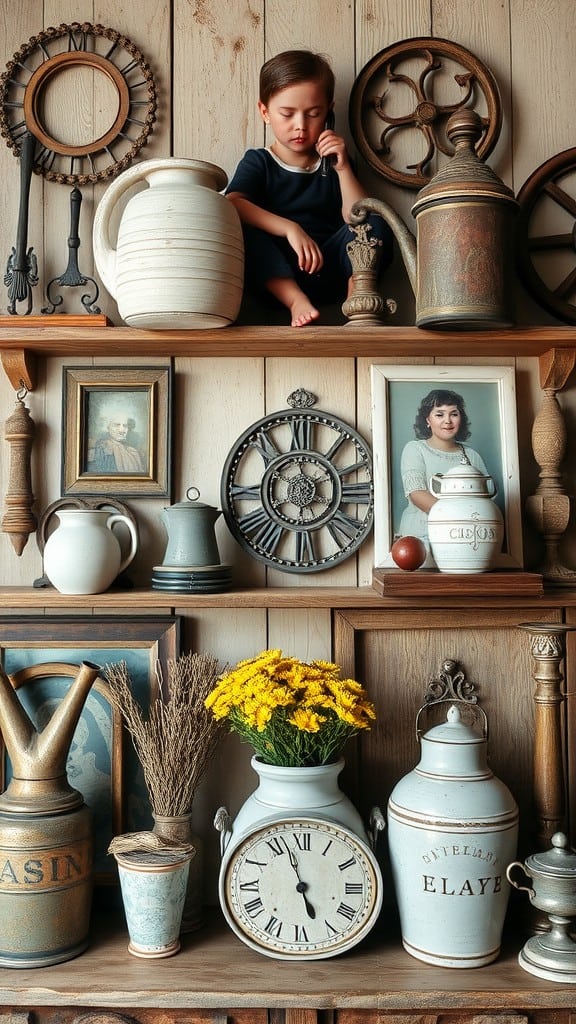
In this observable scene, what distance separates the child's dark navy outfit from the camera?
171 centimetres

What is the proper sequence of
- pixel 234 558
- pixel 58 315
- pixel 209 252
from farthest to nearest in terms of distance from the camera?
pixel 234 558
pixel 58 315
pixel 209 252

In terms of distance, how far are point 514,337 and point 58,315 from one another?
84 centimetres

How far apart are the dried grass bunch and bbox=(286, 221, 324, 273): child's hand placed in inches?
29.8

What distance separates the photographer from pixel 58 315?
1674 mm

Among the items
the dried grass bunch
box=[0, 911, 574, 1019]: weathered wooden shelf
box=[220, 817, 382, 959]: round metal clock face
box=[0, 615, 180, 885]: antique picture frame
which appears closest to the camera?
box=[0, 911, 574, 1019]: weathered wooden shelf

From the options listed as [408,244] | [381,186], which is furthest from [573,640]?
[381,186]

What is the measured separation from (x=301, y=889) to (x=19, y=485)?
0.90 m

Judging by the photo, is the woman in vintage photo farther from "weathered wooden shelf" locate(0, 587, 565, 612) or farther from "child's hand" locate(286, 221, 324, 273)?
"child's hand" locate(286, 221, 324, 273)

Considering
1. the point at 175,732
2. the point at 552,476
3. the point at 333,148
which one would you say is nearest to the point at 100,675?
the point at 175,732

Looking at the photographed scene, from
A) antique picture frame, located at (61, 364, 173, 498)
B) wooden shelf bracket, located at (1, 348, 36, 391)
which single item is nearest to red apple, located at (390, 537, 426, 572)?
antique picture frame, located at (61, 364, 173, 498)

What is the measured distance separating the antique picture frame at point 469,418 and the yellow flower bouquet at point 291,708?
31 cm

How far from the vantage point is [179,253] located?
1.54m

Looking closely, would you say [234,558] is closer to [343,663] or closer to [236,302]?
[343,663]

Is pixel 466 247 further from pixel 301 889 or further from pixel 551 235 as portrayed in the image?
pixel 301 889
